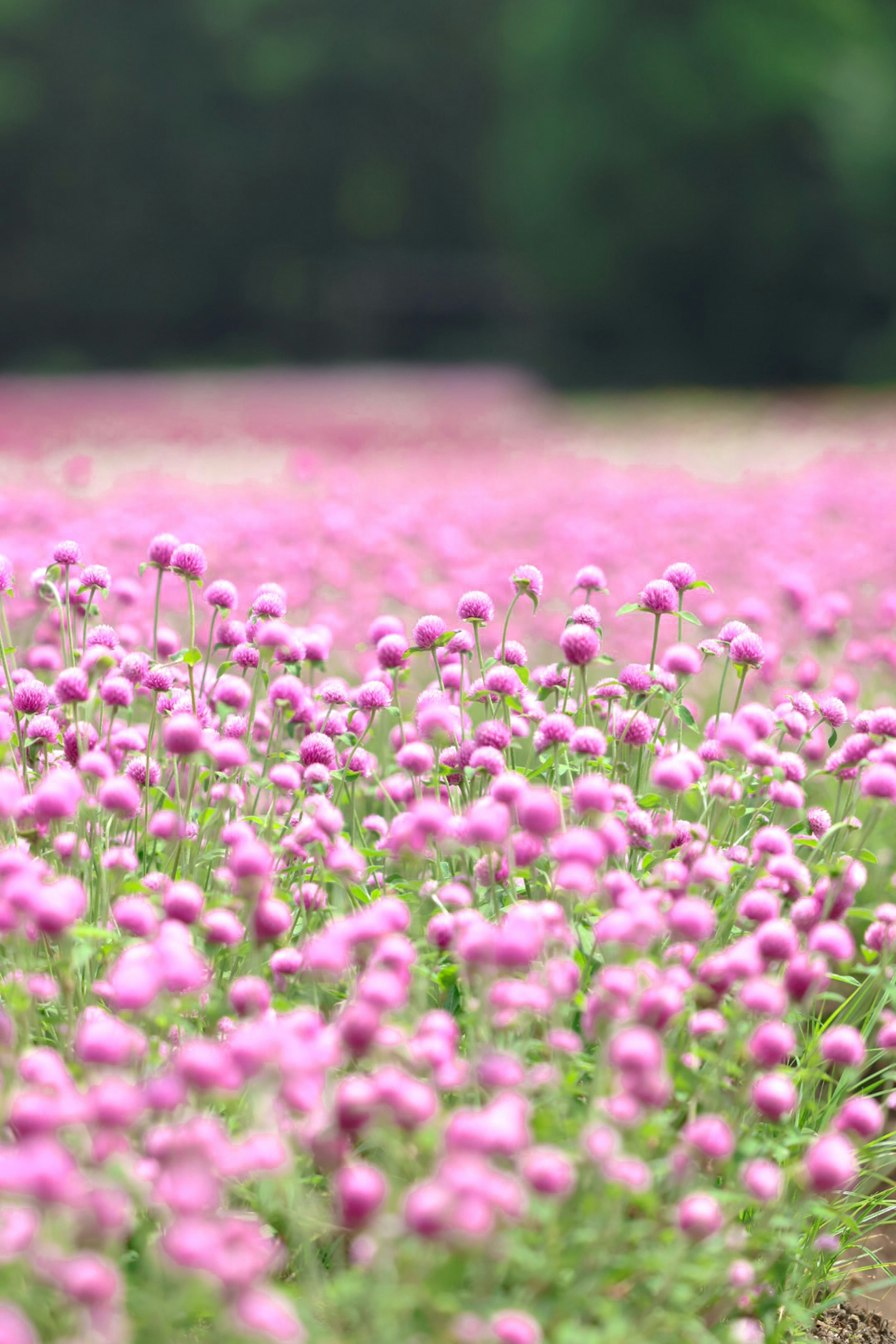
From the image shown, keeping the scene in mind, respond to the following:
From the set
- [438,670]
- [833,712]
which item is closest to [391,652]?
[438,670]

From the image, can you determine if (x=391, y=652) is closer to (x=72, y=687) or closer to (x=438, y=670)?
(x=438, y=670)

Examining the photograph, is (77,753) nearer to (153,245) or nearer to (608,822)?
(608,822)

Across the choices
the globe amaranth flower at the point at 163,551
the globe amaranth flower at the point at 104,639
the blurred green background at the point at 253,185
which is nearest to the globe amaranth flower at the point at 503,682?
the globe amaranth flower at the point at 163,551

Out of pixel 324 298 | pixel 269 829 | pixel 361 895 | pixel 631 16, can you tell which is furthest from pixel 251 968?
pixel 324 298

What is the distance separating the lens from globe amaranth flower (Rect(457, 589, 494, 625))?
225 centimetres

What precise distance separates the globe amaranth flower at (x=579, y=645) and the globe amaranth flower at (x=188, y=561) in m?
0.64

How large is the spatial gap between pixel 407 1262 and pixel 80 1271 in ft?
1.08

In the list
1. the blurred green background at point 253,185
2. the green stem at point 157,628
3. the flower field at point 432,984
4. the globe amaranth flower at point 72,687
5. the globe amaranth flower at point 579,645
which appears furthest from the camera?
A: the blurred green background at point 253,185

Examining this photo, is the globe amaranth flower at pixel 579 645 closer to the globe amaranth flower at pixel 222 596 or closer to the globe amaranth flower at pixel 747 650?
the globe amaranth flower at pixel 747 650

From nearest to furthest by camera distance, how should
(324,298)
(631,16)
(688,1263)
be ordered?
(688,1263) < (631,16) < (324,298)

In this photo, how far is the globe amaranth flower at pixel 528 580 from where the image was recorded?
2.26 metres

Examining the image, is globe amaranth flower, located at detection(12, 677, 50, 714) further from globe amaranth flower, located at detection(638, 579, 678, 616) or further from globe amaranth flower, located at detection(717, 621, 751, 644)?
globe amaranth flower, located at detection(717, 621, 751, 644)

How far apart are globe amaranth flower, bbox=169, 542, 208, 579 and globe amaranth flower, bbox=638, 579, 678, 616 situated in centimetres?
76

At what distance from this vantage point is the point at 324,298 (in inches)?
1542
